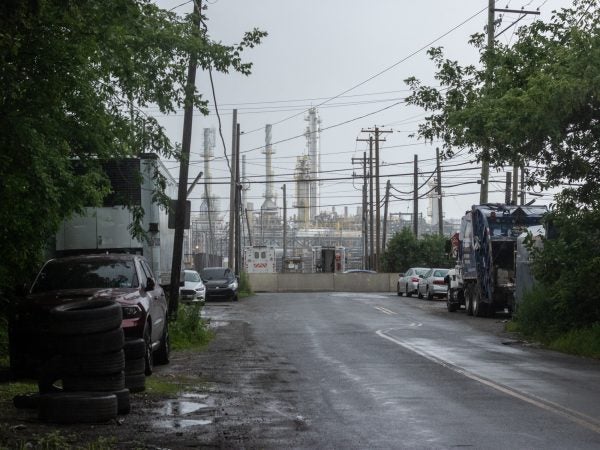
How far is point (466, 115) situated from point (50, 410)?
13833 millimetres

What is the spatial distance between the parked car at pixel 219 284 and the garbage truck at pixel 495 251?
15.6 m

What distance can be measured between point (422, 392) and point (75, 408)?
14.9ft

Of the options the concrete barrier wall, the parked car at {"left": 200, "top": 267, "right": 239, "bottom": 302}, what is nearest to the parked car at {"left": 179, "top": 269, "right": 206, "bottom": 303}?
the parked car at {"left": 200, "top": 267, "right": 239, "bottom": 302}

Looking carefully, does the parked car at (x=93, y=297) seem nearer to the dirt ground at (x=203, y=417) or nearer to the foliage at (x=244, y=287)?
the dirt ground at (x=203, y=417)

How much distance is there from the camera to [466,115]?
2236 cm

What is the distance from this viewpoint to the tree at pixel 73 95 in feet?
44.3

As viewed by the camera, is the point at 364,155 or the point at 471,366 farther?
the point at 364,155

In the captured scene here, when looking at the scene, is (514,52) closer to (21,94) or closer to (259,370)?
(259,370)

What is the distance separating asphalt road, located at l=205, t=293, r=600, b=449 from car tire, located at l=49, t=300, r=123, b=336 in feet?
6.08

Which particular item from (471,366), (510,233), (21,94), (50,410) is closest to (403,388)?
(471,366)

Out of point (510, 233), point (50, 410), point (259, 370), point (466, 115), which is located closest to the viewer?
point (50, 410)

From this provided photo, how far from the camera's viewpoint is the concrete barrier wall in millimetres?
67750

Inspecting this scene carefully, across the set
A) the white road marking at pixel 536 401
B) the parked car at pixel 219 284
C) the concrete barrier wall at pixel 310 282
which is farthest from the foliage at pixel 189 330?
the concrete barrier wall at pixel 310 282

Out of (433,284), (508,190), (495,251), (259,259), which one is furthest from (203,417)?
(259,259)
